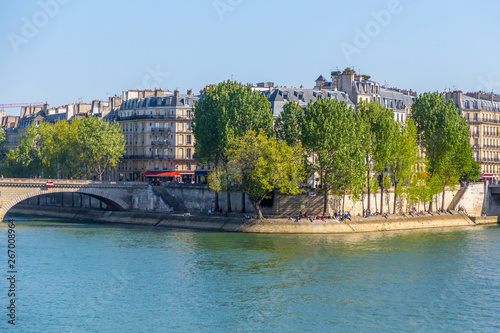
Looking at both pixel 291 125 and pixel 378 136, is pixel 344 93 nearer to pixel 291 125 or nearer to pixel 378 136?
pixel 378 136

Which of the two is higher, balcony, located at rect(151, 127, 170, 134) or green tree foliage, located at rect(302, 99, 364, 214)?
balcony, located at rect(151, 127, 170, 134)

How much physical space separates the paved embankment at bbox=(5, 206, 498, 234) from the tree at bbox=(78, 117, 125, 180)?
6.44 m

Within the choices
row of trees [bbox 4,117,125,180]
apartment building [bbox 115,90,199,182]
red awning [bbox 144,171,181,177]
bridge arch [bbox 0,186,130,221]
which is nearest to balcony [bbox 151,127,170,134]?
apartment building [bbox 115,90,199,182]

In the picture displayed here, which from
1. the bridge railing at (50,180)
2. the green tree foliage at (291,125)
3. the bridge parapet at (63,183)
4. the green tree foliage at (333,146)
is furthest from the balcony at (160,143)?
the green tree foliage at (333,146)

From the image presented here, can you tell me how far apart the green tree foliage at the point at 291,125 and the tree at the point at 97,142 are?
2475cm

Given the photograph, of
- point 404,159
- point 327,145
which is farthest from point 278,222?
point 404,159

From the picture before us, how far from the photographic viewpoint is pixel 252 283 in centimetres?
4525

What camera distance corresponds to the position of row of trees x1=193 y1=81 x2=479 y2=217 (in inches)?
2717

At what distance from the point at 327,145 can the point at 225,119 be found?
33.5 ft

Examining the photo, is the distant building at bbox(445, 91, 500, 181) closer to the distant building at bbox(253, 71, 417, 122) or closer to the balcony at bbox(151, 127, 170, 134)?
the distant building at bbox(253, 71, 417, 122)

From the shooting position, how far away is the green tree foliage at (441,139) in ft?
266

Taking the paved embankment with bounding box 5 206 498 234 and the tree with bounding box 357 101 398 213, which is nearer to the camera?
the paved embankment with bounding box 5 206 498 234

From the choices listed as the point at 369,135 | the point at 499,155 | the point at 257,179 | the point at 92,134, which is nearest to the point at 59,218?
the point at 92,134

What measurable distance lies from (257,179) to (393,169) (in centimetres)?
1614
